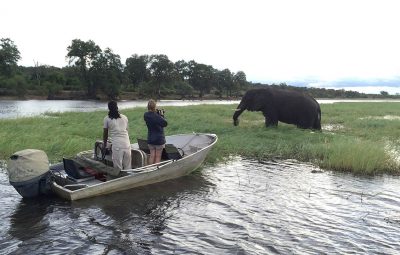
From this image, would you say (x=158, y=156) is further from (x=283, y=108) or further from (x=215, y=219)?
(x=283, y=108)

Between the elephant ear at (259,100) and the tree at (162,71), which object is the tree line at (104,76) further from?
the elephant ear at (259,100)

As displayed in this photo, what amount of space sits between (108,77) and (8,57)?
22990mm

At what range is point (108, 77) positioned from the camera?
9594 cm

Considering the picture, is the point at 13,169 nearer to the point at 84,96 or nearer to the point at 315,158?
the point at 315,158

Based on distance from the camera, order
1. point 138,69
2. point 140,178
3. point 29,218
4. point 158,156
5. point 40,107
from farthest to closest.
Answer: point 138,69, point 40,107, point 158,156, point 140,178, point 29,218

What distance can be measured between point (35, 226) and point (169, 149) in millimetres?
4411

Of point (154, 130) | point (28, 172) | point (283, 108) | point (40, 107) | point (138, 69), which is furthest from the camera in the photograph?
point (138, 69)

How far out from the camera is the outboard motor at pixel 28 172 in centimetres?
818

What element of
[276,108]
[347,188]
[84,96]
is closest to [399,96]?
[84,96]

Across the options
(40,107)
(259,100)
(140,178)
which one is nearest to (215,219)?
(140,178)

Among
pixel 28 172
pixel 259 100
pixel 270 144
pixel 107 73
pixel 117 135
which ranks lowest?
A: pixel 270 144

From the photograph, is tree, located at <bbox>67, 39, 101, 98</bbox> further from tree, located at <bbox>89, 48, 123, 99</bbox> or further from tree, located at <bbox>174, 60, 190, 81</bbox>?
tree, located at <bbox>174, 60, 190, 81</bbox>

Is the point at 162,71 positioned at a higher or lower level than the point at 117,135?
higher

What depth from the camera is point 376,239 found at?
7109mm
